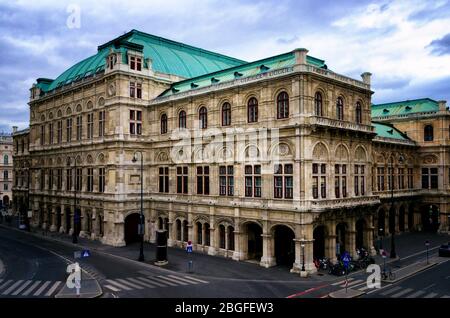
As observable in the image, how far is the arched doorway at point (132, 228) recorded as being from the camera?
54.0 meters

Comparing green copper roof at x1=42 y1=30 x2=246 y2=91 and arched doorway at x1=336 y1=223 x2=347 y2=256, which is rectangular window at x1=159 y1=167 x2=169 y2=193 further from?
arched doorway at x1=336 y1=223 x2=347 y2=256

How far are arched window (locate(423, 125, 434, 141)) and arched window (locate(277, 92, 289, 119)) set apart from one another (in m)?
38.8

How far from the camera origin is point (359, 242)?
47281mm

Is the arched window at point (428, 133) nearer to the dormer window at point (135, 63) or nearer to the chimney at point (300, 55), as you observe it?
the chimney at point (300, 55)

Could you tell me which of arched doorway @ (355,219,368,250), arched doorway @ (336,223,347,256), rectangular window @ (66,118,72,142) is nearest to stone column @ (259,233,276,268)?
arched doorway @ (336,223,347,256)

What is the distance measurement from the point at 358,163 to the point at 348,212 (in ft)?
21.1

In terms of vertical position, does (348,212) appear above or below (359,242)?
above

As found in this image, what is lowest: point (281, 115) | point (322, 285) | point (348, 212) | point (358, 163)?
point (322, 285)

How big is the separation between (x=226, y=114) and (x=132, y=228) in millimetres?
21495

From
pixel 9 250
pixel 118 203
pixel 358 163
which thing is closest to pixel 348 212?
pixel 358 163

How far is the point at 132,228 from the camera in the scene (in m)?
54.8

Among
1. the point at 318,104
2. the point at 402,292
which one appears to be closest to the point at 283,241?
the point at 402,292

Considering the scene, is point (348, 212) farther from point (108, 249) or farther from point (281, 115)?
point (108, 249)

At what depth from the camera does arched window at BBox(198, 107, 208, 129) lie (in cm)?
4794
